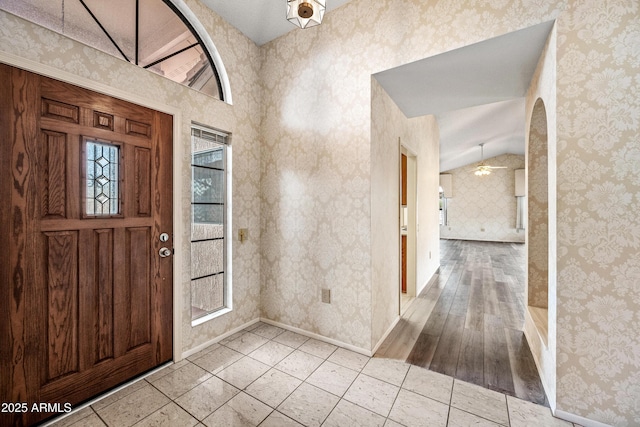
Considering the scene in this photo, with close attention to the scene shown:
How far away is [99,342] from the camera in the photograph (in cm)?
170

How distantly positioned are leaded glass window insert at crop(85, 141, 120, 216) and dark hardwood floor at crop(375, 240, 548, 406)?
2.43 m

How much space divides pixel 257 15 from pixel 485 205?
10.5 metres

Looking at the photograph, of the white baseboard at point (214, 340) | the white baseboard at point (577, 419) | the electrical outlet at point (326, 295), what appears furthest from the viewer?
the electrical outlet at point (326, 295)

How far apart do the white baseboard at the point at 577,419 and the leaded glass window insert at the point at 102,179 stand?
3.12 metres

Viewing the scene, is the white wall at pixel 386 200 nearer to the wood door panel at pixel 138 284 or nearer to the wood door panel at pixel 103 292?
the wood door panel at pixel 138 284

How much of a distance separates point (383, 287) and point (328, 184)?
115 cm

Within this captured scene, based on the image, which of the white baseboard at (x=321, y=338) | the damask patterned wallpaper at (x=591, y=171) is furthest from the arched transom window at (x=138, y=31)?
the white baseboard at (x=321, y=338)

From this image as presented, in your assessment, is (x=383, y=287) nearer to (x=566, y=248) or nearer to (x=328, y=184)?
(x=328, y=184)

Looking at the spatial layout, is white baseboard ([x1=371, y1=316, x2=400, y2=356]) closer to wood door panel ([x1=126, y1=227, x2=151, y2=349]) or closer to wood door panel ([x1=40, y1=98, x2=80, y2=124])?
wood door panel ([x1=126, y1=227, x2=151, y2=349])

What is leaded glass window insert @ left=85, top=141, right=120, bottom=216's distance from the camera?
1651mm

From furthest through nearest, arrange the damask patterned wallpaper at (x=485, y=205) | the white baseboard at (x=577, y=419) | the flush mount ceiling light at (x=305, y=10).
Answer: the damask patterned wallpaper at (x=485, y=205), the white baseboard at (x=577, y=419), the flush mount ceiling light at (x=305, y=10)

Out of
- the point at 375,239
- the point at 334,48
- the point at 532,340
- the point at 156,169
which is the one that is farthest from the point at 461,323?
the point at 156,169

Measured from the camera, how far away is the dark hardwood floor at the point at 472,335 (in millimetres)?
1949

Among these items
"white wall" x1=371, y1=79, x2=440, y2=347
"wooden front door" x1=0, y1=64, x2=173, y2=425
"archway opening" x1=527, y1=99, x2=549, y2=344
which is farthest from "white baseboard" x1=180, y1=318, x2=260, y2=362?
"archway opening" x1=527, y1=99, x2=549, y2=344
